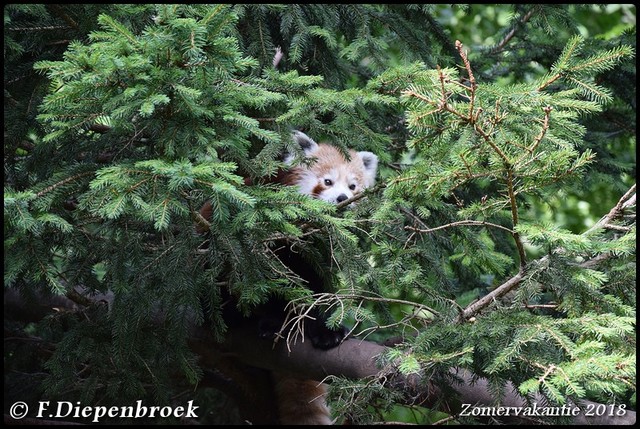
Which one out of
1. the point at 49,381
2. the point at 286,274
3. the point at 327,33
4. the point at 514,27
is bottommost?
the point at 49,381

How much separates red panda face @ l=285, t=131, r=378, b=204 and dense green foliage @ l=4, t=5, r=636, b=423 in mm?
685

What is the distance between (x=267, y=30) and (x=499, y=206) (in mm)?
1723

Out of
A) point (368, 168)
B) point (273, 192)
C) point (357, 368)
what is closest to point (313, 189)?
point (368, 168)

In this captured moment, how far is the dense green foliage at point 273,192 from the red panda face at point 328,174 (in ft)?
2.25

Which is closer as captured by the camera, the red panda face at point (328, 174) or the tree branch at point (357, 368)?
the tree branch at point (357, 368)

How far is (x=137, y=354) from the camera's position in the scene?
11.4 feet

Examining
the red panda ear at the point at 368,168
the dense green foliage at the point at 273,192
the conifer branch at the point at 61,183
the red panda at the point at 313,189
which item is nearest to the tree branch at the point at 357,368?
the dense green foliage at the point at 273,192

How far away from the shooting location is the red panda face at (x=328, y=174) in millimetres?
4914

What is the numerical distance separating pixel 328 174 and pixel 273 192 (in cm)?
219

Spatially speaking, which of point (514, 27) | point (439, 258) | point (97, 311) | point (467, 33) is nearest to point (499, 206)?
point (439, 258)

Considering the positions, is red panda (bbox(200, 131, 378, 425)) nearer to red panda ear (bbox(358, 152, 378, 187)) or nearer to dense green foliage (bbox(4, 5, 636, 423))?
red panda ear (bbox(358, 152, 378, 187))

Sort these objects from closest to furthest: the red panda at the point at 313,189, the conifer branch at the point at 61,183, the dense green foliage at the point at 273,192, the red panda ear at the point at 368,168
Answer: the dense green foliage at the point at 273,192
the conifer branch at the point at 61,183
the red panda at the point at 313,189
the red panda ear at the point at 368,168

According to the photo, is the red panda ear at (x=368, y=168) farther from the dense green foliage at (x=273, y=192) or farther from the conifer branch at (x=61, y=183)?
the conifer branch at (x=61, y=183)

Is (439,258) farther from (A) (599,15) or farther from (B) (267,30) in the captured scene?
(A) (599,15)
